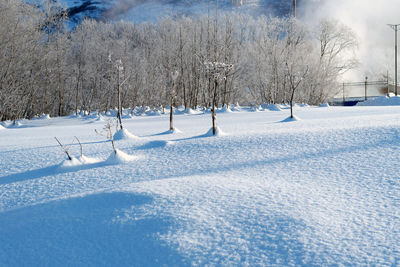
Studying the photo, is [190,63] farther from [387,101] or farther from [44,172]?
[44,172]

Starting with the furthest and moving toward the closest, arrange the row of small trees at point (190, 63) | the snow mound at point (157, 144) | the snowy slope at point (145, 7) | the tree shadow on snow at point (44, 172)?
1. the snowy slope at point (145, 7)
2. the row of small trees at point (190, 63)
3. the snow mound at point (157, 144)
4. the tree shadow on snow at point (44, 172)

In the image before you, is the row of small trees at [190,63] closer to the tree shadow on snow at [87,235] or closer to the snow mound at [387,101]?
the snow mound at [387,101]

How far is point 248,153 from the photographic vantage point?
15.8 feet

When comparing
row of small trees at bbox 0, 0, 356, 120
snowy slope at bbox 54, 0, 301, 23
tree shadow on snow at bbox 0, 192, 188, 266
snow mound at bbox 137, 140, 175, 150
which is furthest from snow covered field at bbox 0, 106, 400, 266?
snowy slope at bbox 54, 0, 301, 23

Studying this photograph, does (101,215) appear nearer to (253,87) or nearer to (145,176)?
(145,176)

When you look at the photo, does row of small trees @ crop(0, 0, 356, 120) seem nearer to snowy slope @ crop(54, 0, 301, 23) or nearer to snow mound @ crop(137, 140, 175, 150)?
snow mound @ crop(137, 140, 175, 150)

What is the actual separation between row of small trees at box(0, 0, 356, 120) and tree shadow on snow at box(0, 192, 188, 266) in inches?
686

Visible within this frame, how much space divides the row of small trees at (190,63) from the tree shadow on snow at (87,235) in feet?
57.2

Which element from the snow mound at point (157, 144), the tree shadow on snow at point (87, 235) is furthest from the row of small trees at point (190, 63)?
the tree shadow on snow at point (87, 235)

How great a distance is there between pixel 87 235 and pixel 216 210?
99 cm

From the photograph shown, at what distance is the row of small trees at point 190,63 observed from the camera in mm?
21250

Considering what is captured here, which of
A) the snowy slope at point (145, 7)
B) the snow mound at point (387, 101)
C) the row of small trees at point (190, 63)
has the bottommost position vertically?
the snow mound at point (387, 101)

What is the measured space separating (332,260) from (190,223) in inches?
38.9

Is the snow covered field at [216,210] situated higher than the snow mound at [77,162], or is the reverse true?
the snow mound at [77,162]
